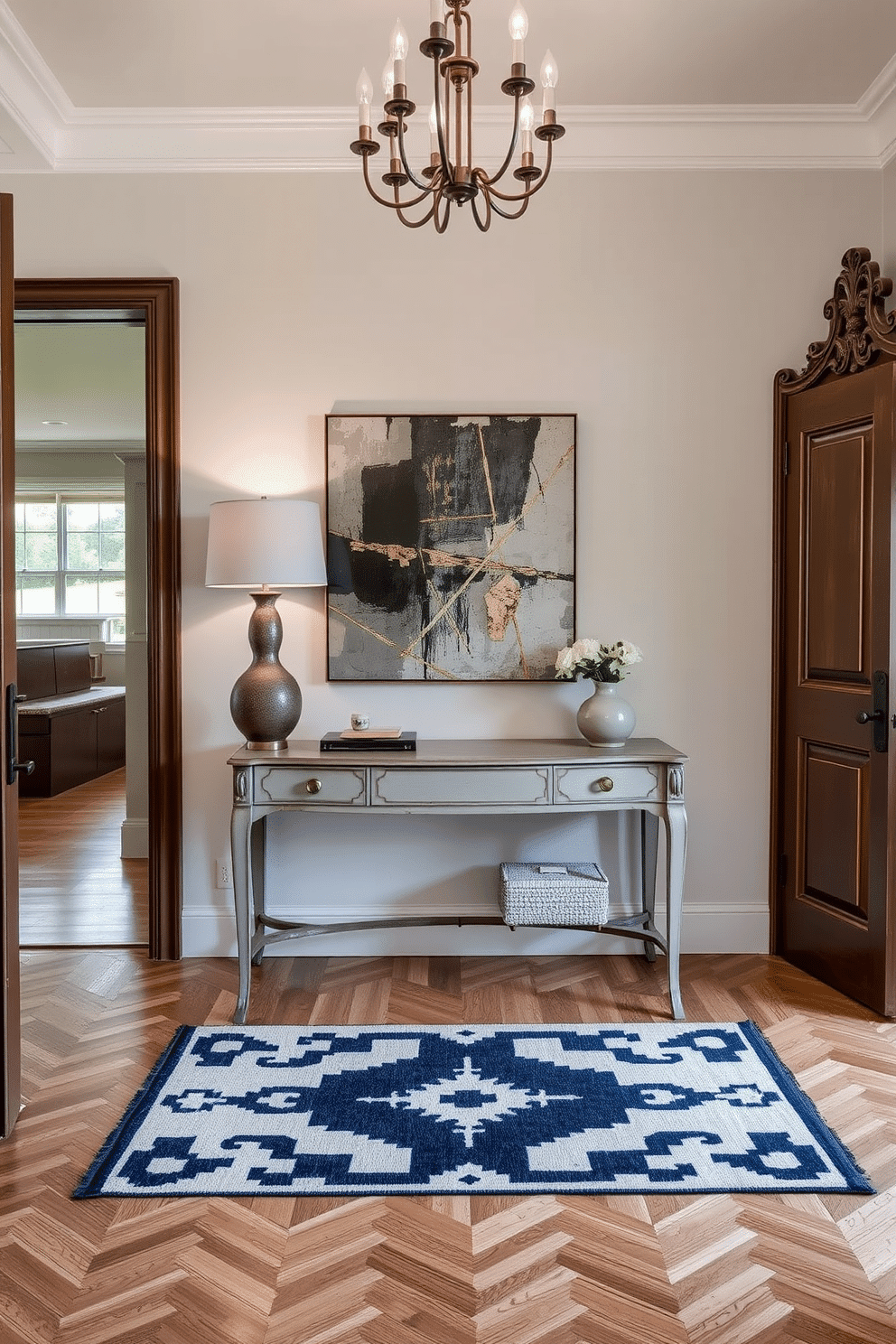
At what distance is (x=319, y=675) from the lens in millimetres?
3670

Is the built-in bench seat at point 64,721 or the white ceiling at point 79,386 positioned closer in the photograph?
the white ceiling at point 79,386

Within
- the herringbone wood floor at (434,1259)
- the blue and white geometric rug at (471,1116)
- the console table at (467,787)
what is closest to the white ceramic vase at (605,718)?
the console table at (467,787)

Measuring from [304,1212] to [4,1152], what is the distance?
77 centimetres

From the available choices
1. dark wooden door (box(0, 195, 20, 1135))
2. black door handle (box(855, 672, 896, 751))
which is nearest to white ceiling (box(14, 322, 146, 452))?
dark wooden door (box(0, 195, 20, 1135))

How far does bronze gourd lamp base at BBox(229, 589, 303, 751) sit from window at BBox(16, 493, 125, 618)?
6.74m

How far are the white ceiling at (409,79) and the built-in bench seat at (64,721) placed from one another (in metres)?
4.40

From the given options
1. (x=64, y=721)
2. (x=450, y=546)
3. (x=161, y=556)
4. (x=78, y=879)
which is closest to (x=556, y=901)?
(x=450, y=546)

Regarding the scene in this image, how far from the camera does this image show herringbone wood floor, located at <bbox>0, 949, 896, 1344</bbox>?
68.6 inches

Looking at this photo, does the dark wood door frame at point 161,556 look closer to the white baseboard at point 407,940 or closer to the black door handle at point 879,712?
the white baseboard at point 407,940

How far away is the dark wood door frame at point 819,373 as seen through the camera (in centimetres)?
322

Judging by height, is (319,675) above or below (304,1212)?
above

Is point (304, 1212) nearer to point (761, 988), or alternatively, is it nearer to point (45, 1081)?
point (45, 1081)

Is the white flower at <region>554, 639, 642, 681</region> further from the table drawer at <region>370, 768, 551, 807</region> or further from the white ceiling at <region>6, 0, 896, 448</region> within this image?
the white ceiling at <region>6, 0, 896, 448</region>

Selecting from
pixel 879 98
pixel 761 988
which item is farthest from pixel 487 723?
pixel 879 98
